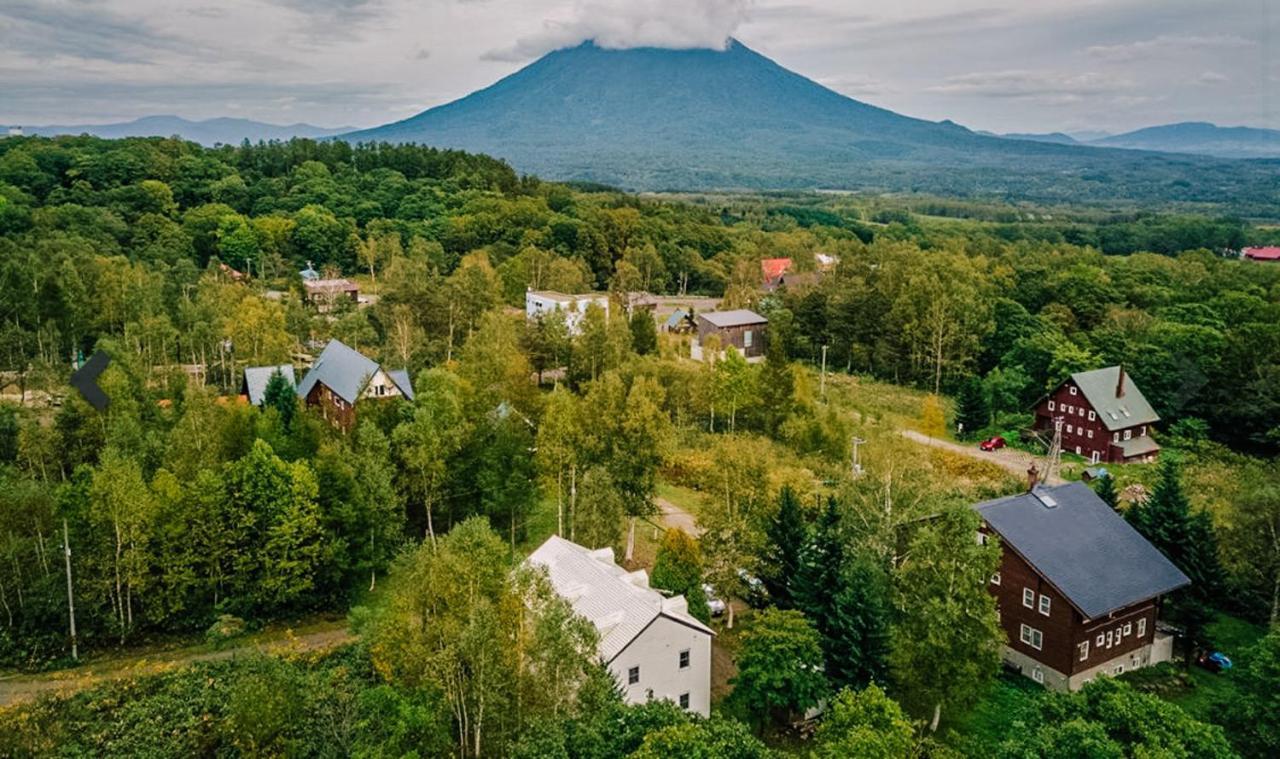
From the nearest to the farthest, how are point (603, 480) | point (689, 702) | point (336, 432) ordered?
point (689, 702), point (603, 480), point (336, 432)

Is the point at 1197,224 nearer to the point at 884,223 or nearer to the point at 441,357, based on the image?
the point at 884,223

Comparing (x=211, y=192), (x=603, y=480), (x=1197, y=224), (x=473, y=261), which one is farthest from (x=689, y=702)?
(x=1197, y=224)

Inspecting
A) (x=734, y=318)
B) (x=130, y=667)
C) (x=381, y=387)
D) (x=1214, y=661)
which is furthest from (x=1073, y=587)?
(x=734, y=318)

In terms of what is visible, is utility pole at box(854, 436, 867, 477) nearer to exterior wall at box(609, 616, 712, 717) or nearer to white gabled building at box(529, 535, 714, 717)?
white gabled building at box(529, 535, 714, 717)

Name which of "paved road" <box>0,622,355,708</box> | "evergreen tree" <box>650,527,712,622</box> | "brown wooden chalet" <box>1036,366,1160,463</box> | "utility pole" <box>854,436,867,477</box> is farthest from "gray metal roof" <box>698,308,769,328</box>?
"paved road" <box>0,622,355,708</box>

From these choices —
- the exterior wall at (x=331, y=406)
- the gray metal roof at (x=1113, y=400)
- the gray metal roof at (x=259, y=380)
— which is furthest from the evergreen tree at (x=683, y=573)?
the gray metal roof at (x=1113, y=400)

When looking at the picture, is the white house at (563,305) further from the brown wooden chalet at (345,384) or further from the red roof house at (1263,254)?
the red roof house at (1263,254)
